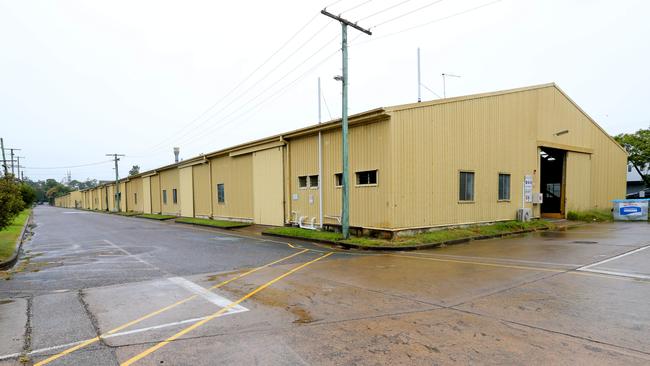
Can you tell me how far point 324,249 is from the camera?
44.2 ft

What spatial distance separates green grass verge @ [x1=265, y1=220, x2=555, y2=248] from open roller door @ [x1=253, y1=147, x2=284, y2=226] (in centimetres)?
294

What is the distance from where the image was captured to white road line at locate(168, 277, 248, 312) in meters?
6.25

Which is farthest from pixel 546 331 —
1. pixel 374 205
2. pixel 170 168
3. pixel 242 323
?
pixel 170 168

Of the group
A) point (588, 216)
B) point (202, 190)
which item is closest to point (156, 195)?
point (202, 190)

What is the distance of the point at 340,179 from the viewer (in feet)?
55.2

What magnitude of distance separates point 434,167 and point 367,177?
9.24 feet

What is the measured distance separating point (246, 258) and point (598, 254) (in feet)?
33.5

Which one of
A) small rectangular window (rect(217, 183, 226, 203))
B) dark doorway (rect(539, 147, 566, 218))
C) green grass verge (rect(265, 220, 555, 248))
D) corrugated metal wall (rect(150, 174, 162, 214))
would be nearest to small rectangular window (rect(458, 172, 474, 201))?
green grass verge (rect(265, 220, 555, 248))

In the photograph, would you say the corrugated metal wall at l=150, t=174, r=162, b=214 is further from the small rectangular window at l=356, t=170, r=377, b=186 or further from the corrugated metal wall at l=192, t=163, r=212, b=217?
the small rectangular window at l=356, t=170, r=377, b=186

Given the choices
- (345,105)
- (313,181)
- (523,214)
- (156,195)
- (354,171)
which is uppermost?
(345,105)

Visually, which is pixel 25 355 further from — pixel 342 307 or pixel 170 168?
pixel 170 168

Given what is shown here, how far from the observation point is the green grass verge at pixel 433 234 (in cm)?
1340

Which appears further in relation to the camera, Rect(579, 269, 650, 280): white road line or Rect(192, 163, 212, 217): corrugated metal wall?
Rect(192, 163, 212, 217): corrugated metal wall

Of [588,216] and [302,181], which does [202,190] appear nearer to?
[302,181]
